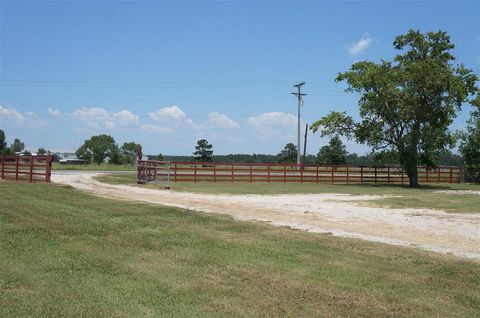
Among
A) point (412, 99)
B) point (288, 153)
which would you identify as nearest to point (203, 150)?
point (288, 153)

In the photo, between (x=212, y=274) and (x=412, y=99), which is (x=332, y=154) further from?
(x=212, y=274)

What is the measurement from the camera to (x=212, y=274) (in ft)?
22.5

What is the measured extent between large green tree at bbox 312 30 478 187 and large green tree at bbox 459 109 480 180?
32.3 feet

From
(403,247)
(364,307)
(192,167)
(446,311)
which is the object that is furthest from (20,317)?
(192,167)

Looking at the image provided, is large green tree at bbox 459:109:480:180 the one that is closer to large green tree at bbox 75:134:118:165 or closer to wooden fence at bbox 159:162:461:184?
wooden fence at bbox 159:162:461:184

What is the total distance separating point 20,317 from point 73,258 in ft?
8.54

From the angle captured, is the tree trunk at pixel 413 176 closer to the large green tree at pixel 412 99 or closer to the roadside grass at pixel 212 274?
the large green tree at pixel 412 99

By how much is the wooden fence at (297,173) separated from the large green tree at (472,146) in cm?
131

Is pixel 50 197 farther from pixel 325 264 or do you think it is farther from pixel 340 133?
pixel 340 133

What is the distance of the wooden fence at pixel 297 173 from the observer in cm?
3506

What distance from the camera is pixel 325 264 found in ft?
25.2

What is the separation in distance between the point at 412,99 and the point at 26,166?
80.6ft

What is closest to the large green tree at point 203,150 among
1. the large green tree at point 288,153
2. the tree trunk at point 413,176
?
the large green tree at point 288,153

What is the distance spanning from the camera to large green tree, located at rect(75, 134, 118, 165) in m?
115
